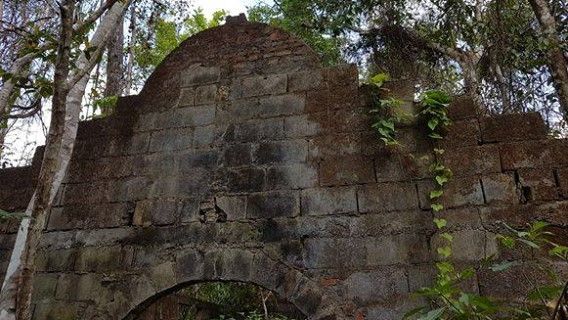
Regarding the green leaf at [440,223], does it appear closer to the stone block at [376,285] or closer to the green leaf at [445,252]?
the green leaf at [445,252]

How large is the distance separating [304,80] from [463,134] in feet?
4.76

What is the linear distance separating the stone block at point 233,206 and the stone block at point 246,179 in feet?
0.26

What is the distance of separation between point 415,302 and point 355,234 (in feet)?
2.12

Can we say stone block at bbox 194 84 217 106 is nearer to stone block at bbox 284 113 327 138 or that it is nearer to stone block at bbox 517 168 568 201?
stone block at bbox 284 113 327 138

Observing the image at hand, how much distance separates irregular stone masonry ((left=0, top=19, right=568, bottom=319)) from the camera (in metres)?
3.38

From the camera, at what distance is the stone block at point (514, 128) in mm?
3482

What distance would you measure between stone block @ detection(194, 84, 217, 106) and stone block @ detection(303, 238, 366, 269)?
5.68ft

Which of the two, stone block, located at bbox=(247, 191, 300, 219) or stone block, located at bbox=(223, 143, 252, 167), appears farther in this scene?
stone block, located at bbox=(223, 143, 252, 167)

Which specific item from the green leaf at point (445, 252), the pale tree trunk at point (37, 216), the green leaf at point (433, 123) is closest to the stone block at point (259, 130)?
the green leaf at point (433, 123)

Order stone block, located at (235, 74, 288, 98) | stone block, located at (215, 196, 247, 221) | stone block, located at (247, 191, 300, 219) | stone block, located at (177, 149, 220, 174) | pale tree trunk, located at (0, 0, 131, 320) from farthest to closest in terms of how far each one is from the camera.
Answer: stone block, located at (235, 74, 288, 98), stone block, located at (177, 149, 220, 174), stone block, located at (215, 196, 247, 221), stone block, located at (247, 191, 300, 219), pale tree trunk, located at (0, 0, 131, 320)

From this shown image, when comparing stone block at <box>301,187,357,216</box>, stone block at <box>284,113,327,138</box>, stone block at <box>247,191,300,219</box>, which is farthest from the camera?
stone block at <box>284,113,327,138</box>

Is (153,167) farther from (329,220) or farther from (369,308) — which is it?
(369,308)

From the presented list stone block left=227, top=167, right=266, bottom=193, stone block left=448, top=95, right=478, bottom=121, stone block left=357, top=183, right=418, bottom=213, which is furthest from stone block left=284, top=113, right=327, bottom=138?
stone block left=448, top=95, right=478, bottom=121

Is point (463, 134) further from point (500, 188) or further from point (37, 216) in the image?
point (37, 216)
